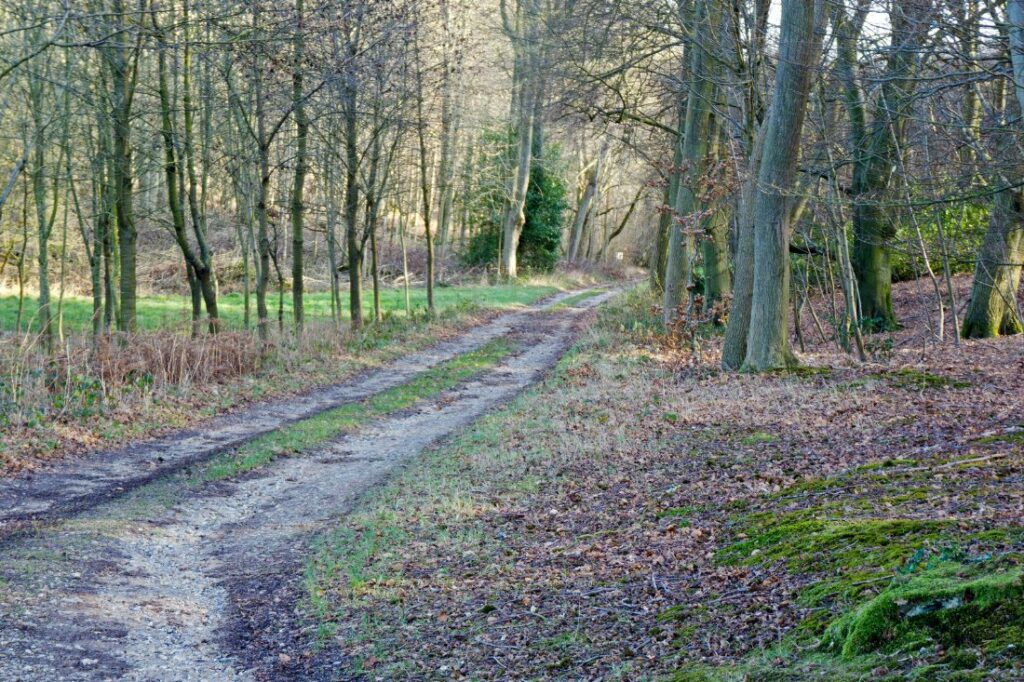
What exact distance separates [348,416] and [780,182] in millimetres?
7996

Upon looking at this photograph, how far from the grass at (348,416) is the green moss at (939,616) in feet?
28.7

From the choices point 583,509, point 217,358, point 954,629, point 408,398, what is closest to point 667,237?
point 408,398

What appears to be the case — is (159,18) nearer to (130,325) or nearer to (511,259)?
(130,325)

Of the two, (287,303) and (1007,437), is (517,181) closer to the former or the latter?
(287,303)

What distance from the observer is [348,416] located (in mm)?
15250

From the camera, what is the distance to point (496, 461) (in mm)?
11188

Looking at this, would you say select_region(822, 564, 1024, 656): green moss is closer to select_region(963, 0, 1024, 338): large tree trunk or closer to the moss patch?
the moss patch

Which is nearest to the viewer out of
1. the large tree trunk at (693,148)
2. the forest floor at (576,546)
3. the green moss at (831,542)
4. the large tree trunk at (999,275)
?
the forest floor at (576,546)

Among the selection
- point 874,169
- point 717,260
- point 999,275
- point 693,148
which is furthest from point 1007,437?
point 717,260

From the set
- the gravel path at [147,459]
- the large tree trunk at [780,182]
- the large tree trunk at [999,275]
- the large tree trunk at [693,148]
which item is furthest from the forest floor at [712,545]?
the large tree trunk at [693,148]

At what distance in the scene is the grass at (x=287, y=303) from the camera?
26752 mm

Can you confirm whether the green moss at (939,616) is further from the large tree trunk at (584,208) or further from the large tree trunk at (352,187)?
the large tree trunk at (584,208)

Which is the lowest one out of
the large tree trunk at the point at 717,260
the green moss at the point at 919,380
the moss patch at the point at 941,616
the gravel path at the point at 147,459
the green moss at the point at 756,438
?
the gravel path at the point at 147,459

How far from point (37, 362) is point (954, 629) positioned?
44.3 ft
